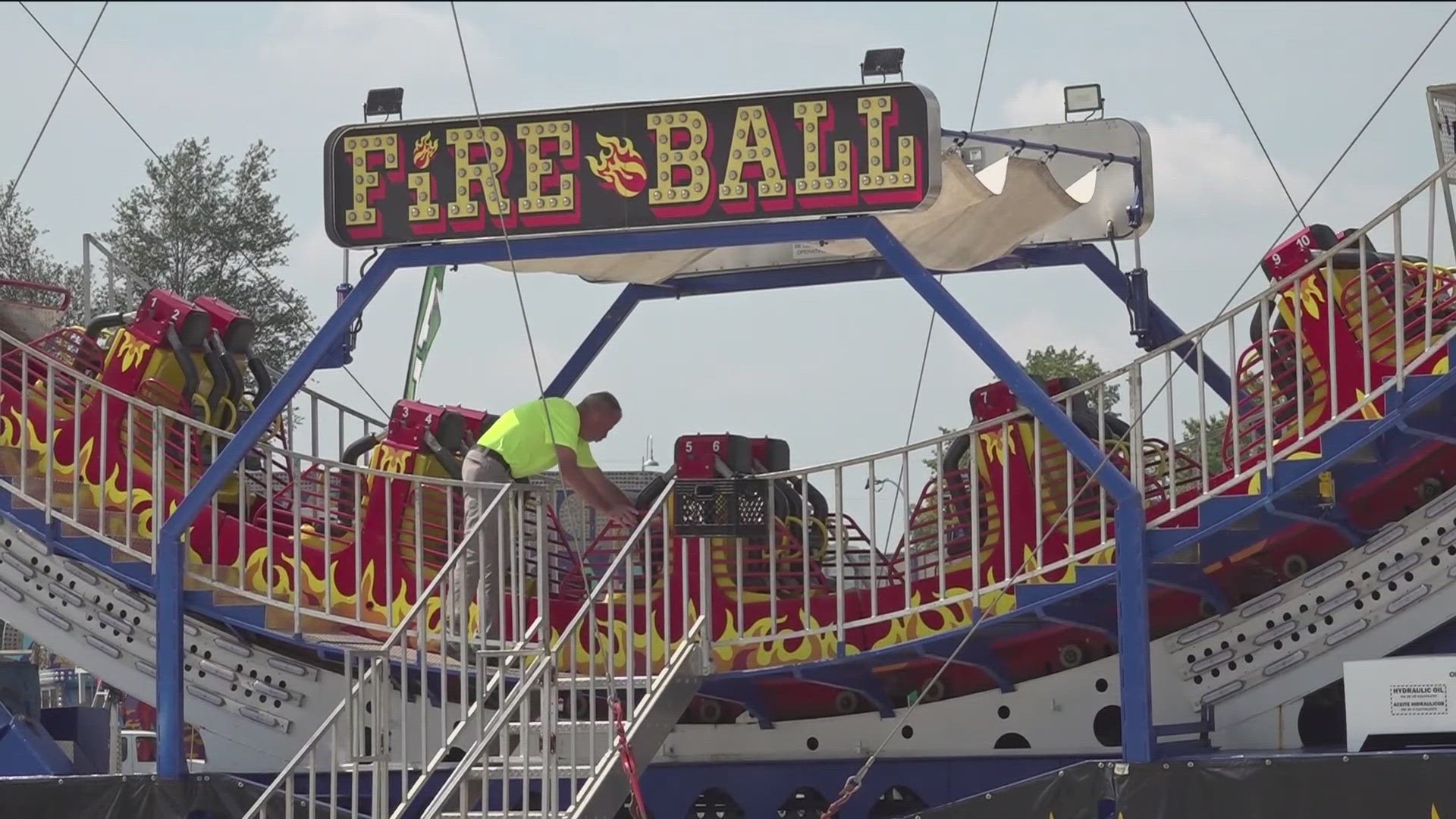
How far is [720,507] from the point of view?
10367mm

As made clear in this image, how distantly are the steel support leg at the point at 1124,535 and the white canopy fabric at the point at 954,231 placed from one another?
1159 millimetres

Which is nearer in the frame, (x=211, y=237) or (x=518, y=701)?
(x=518, y=701)

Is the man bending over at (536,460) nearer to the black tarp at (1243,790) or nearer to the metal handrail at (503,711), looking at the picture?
the metal handrail at (503,711)

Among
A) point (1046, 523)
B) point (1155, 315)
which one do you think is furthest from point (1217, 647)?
point (1155, 315)

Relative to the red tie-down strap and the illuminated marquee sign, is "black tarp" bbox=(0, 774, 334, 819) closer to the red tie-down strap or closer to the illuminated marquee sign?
the red tie-down strap

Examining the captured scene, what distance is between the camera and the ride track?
30.1ft

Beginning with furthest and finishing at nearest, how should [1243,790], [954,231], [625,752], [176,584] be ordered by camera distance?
1. [954,231]
2. [176,584]
3. [625,752]
4. [1243,790]

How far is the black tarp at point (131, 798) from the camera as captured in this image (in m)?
10.7

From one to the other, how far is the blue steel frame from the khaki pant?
99 cm

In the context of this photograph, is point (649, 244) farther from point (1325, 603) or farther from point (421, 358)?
point (421, 358)

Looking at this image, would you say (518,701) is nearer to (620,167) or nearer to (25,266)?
(620,167)

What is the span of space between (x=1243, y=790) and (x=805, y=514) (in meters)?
2.53

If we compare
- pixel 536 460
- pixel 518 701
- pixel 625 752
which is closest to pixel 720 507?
pixel 536 460

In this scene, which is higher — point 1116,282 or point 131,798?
point 1116,282
